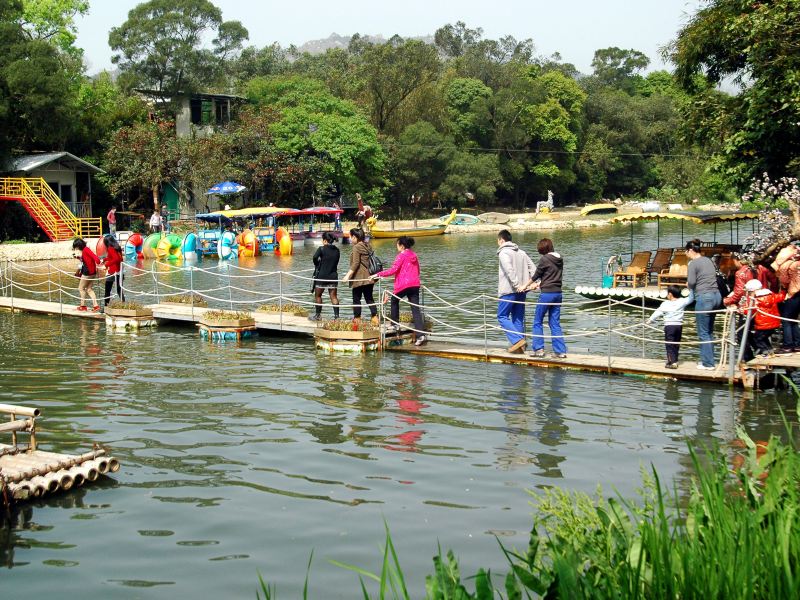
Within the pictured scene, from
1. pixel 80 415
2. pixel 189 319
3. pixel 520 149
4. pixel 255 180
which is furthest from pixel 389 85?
pixel 80 415

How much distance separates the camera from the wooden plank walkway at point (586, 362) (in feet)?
45.5

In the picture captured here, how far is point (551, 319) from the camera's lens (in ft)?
49.6

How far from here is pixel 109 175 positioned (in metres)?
54.2

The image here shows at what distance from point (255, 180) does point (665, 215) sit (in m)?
34.8

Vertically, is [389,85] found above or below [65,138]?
above

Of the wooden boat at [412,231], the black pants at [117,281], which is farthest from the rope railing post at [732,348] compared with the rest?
the wooden boat at [412,231]

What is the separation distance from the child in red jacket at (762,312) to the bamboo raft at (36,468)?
29.1 feet

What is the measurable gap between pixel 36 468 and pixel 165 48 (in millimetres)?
58951

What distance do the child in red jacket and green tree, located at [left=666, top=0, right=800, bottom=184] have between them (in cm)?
666

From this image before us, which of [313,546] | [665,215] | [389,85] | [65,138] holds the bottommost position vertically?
[313,546]

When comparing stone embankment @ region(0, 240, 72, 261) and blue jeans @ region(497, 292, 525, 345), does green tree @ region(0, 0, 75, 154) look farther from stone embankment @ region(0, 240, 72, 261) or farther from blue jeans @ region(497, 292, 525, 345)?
blue jeans @ region(497, 292, 525, 345)

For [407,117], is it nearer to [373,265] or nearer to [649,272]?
[649,272]

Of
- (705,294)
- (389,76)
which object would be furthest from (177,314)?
(389,76)

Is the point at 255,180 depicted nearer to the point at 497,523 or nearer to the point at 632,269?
the point at 632,269
